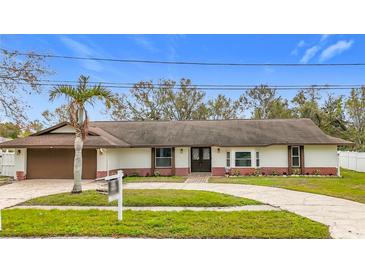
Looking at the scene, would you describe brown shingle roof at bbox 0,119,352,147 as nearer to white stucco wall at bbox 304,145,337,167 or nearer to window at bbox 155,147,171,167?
white stucco wall at bbox 304,145,337,167

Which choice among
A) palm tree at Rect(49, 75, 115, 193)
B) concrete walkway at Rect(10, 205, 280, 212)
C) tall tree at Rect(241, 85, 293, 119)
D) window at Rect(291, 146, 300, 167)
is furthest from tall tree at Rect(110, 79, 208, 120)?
concrete walkway at Rect(10, 205, 280, 212)

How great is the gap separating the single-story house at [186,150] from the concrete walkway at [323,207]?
5.92 metres

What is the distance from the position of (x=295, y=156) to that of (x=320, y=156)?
4.80 feet

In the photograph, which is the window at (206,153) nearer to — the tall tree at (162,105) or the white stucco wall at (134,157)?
the white stucco wall at (134,157)

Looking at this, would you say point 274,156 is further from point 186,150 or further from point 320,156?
point 186,150

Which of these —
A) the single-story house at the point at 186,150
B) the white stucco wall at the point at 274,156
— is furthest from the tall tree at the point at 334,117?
the white stucco wall at the point at 274,156

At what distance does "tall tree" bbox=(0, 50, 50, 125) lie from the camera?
7004 millimetres

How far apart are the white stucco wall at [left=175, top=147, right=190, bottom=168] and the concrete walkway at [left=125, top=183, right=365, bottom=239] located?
6.66 m

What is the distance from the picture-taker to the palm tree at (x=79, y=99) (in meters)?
9.40

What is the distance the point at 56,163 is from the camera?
48.2 feet
